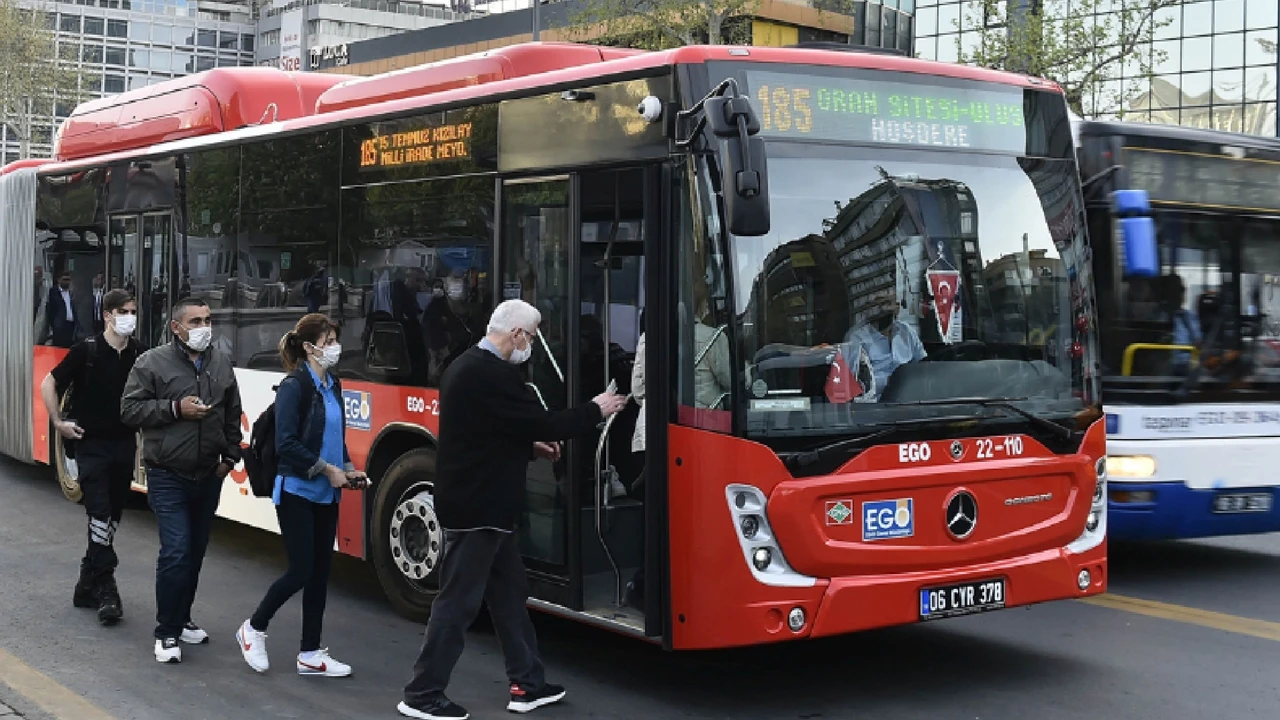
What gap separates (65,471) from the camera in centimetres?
1333

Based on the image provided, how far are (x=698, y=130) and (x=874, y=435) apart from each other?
4.96 feet


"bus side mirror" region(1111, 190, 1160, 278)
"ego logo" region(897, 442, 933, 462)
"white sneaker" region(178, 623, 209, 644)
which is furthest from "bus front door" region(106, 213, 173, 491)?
"bus side mirror" region(1111, 190, 1160, 278)

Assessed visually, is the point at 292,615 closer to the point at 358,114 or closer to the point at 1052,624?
the point at 358,114

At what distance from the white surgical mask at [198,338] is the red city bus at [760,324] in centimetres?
117

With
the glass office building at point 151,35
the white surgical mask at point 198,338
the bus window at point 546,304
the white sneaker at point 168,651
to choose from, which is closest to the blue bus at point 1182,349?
the bus window at point 546,304

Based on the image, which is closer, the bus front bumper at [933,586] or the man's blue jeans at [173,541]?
the bus front bumper at [933,586]

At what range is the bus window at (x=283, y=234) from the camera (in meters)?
9.27

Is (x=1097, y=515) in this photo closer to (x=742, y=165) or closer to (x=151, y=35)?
(x=742, y=165)

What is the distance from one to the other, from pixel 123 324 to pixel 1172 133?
21.8ft

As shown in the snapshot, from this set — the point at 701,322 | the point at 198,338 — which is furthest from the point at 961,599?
the point at 198,338

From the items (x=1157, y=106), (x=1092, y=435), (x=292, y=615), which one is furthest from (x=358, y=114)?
(x=1157, y=106)

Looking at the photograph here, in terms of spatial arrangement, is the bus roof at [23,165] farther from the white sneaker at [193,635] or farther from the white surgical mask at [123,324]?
the white sneaker at [193,635]

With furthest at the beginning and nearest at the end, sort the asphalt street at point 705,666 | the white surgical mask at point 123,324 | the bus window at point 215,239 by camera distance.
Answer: the bus window at point 215,239, the white surgical mask at point 123,324, the asphalt street at point 705,666

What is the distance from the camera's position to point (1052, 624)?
8766 millimetres
